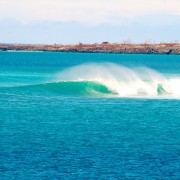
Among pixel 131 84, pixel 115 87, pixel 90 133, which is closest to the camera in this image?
pixel 90 133

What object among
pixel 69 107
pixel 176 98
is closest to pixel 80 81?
pixel 176 98

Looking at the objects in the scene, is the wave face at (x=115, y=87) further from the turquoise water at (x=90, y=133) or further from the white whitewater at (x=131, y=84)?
the turquoise water at (x=90, y=133)

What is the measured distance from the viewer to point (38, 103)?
4462cm

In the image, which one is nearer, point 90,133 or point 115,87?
point 90,133

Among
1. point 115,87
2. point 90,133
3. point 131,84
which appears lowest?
point 115,87

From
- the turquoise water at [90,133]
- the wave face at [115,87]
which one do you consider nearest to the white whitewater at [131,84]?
the wave face at [115,87]

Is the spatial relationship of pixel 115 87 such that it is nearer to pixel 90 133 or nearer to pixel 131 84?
pixel 131 84

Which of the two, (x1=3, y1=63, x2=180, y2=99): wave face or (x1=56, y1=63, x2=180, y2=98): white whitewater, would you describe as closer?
(x1=3, y1=63, x2=180, y2=99): wave face

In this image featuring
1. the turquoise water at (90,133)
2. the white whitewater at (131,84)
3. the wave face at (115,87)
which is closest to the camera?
the turquoise water at (90,133)

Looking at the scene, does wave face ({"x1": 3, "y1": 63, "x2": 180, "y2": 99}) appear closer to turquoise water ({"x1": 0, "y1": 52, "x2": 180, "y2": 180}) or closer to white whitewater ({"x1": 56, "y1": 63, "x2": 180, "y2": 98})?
white whitewater ({"x1": 56, "y1": 63, "x2": 180, "y2": 98})

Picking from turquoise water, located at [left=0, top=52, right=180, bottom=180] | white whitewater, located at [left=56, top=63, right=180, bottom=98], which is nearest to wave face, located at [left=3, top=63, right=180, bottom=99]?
white whitewater, located at [left=56, top=63, right=180, bottom=98]

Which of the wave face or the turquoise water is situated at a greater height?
the turquoise water

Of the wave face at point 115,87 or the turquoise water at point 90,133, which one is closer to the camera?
the turquoise water at point 90,133

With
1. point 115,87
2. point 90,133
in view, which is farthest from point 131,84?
point 90,133
